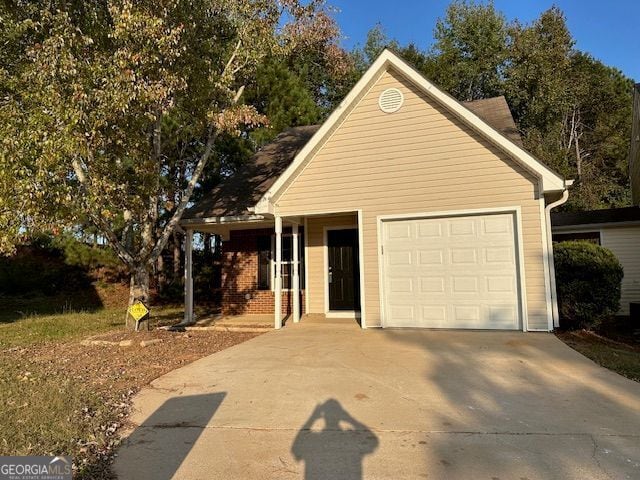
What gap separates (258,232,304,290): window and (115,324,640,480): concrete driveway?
5113 mm

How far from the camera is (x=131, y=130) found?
28.0ft

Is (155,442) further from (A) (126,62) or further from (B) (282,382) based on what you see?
(A) (126,62)

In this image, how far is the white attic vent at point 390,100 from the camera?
972cm

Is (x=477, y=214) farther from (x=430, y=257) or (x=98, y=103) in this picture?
(x=98, y=103)

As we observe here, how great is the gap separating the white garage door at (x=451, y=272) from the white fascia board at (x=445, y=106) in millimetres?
1014

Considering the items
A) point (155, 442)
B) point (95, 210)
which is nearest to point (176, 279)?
point (95, 210)

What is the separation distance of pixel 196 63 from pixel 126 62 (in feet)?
6.05

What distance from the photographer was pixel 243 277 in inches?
521

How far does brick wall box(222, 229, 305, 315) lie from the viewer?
1309cm

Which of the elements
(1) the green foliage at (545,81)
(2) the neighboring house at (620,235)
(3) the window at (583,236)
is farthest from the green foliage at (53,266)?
(1) the green foliage at (545,81)

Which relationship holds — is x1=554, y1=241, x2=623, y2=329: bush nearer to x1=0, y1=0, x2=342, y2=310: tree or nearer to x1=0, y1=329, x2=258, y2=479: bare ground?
x1=0, y1=329, x2=258, y2=479: bare ground

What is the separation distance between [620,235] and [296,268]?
948 cm

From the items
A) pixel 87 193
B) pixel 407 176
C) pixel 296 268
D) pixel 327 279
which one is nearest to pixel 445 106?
pixel 407 176

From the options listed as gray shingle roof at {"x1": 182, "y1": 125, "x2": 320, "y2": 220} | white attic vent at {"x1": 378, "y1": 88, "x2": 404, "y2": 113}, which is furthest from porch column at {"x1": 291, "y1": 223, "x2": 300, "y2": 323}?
white attic vent at {"x1": 378, "y1": 88, "x2": 404, "y2": 113}
